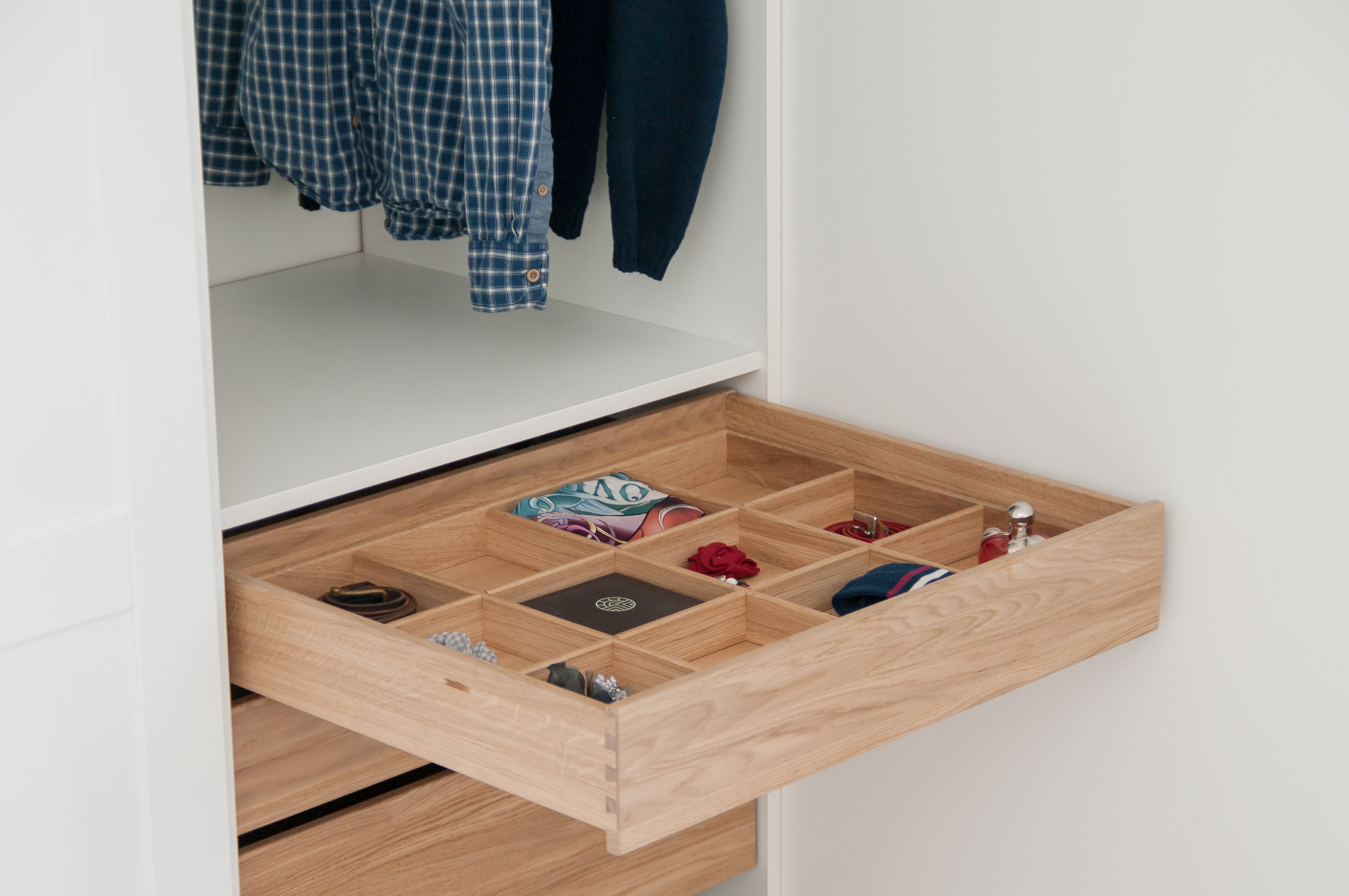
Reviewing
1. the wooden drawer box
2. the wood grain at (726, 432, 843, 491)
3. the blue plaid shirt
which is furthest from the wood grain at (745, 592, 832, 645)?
the blue plaid shirt

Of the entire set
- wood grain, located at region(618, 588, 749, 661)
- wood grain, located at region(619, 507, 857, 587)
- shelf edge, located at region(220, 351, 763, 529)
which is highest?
shelf edge, located at region(220, 351, 763, 529)

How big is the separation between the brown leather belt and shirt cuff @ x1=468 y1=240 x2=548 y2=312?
0.33 m

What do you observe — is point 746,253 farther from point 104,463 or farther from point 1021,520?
point 104,463

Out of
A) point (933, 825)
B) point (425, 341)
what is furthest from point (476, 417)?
point (933, 825)

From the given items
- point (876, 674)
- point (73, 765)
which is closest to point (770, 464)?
point (876, 674)

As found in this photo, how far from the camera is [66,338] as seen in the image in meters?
1.16

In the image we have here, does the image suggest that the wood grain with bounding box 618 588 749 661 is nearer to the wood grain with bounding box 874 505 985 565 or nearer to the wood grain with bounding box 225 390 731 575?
the wood grain with bounding box 874 505 985 565

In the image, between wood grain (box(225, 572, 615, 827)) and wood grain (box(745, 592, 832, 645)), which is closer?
wood grain (box(225, 572, 615, 827))

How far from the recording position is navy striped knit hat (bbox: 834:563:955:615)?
4.44 feet

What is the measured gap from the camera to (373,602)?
1.38 meters

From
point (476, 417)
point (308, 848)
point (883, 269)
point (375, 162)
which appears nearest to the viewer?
point (308, 848)

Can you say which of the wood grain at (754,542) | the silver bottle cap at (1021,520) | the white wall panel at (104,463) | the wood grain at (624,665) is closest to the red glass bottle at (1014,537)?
the silver bottle cap at (1021,520)

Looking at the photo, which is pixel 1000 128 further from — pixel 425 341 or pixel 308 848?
pixel 308 848

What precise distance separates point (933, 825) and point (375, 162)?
1.07 meters
